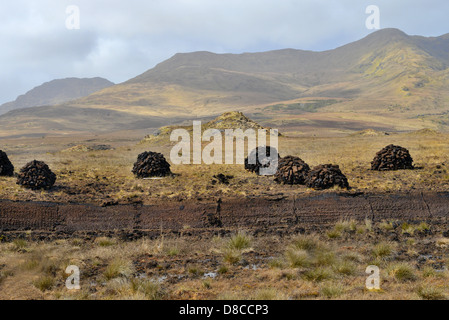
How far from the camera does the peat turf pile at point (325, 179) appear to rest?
14.6 metres

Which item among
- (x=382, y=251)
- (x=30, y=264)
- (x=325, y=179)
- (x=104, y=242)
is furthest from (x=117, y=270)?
(x=325, y=179)

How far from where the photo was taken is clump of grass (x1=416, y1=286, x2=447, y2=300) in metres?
6.71

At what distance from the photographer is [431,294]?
678 centimetres

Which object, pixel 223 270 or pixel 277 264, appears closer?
pixel 223 270

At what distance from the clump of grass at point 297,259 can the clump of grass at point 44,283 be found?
4.97 meters

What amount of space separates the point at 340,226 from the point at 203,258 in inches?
192

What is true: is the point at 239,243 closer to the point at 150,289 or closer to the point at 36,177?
the point at 150,289

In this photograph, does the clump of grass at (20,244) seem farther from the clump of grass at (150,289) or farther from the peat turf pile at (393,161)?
the peat turf pile at (393,161)

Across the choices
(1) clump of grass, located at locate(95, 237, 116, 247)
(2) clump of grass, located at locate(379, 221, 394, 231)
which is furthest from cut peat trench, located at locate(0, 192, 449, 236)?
(1) clump of grass, located at locate(95, 237, 116, 247)

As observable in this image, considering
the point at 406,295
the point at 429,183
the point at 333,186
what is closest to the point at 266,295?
the point at 406,295

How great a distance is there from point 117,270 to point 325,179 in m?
8.91

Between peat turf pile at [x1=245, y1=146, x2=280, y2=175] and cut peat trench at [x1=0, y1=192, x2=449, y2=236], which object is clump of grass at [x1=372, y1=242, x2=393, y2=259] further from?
peat turf pile at [x1=245, y1=146, x2=280, y2=175]

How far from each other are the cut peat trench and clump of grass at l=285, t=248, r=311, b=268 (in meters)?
3.47

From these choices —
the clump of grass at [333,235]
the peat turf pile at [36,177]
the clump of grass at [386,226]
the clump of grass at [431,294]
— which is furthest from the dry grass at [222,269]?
the peat turf pile at [36,177]
